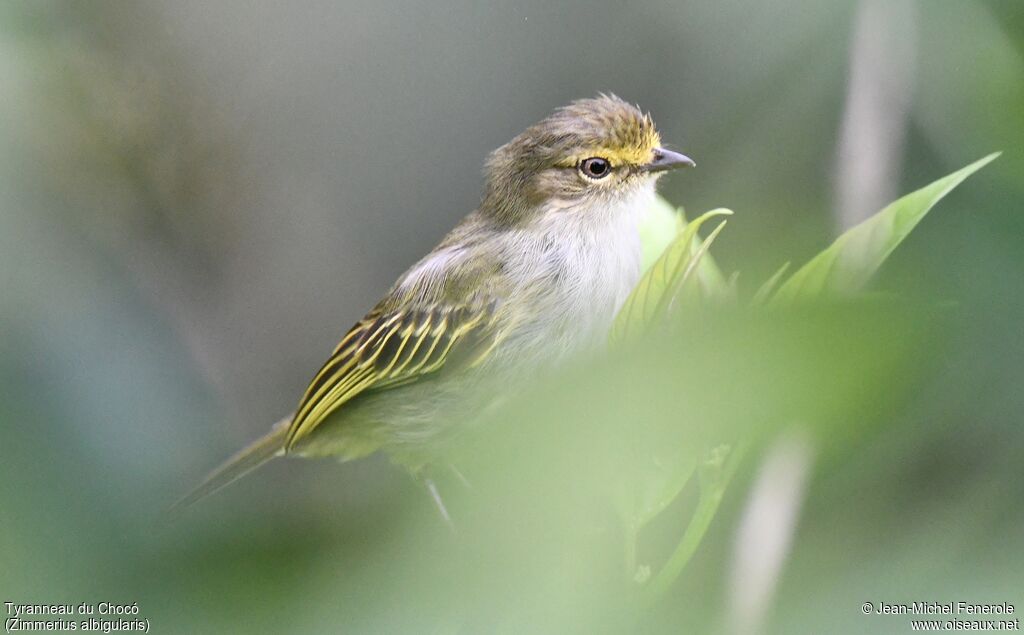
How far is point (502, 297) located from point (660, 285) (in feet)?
6.66

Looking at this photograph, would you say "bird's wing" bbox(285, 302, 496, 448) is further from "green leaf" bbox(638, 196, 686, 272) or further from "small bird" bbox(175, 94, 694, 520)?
"green leaf" bbox(638, 196, 686, 272)

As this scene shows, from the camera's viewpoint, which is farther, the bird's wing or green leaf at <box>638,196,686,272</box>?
the bird's wing

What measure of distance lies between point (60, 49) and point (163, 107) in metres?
1.20

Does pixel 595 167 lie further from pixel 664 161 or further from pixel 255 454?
pixel 255 454

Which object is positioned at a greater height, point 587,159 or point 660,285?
point 660,285

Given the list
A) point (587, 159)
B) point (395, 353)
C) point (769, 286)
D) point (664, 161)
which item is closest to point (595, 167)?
point (587, 159)

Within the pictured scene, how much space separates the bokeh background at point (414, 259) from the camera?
1084mm

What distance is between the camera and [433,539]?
1090mm

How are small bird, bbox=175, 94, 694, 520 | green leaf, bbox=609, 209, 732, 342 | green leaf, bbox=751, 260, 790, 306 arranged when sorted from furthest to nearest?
1. small bird, bbox=175, 94, 694, 520
2. green leaf, bbox=609, 209, 732, 342
3. green leaf, bbox=751, 260, 790, 306

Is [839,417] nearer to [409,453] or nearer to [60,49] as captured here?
[409,453]

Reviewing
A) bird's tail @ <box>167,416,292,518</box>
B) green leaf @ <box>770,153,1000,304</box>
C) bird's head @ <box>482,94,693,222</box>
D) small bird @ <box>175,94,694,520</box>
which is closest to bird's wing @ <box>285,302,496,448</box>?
small bird @ <box>175,94,694,520</box>

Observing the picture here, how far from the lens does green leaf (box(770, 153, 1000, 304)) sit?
1.09 metres

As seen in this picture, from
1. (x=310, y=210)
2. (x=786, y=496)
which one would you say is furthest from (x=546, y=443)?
(x=310, y=210)

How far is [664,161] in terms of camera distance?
3488 millimetres
